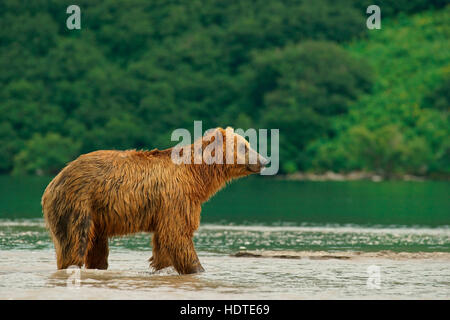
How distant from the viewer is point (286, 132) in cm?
11344

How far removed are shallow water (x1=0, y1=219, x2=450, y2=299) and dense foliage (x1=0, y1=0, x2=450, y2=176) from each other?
264ft

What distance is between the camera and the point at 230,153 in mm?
17641

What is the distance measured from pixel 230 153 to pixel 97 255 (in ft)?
9.60

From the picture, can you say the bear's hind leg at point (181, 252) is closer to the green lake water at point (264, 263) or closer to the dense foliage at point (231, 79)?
the green lake water at point (264, 263)

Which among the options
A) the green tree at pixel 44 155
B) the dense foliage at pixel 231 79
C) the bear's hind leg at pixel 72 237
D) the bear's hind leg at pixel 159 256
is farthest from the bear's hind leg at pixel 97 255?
the green tree at pixel 44 155

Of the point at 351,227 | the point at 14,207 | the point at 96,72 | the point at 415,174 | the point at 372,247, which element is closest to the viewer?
the point at 372,247

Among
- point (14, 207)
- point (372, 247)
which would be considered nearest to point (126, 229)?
point (372, 247)

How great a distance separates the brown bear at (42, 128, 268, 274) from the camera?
16844 millimetres

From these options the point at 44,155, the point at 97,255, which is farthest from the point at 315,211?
the point at 44,155

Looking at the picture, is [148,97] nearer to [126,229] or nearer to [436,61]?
[436,61]

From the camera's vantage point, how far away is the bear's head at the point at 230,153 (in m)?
17.6

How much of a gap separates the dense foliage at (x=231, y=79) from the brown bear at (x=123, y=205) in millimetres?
88122

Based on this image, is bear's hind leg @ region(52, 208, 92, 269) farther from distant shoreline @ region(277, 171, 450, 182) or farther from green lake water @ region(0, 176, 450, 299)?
distant shoreline @ region(277, 171, 450, 182)
